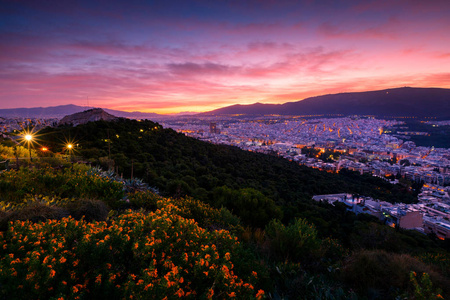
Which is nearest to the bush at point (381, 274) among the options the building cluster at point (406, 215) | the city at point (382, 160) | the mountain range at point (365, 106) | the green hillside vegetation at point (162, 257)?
the green hillside vegetation at point (162, 257)

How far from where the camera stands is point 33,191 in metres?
4.32

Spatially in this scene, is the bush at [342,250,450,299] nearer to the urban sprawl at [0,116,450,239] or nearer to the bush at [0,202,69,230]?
the bush at [0,202,69,230]

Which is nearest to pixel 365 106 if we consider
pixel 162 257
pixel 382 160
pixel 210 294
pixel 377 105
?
pixel 377 105

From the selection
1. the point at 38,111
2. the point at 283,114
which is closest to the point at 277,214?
the point at 38,111

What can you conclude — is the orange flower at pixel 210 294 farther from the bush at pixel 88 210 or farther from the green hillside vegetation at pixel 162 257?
the bush at pixel 88 210

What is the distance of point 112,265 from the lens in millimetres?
1955

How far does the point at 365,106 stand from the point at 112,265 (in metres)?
154

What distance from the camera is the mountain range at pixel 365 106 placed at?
99.8 metres

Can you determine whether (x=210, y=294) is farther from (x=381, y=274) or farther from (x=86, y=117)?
(x=86, y=117)

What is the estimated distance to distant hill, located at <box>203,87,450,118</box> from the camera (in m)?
105

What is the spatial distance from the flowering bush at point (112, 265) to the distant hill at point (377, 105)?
140 meters

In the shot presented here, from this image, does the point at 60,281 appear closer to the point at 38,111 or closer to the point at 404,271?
the point at 404,271

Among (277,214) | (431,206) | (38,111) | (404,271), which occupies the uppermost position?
(38,111)

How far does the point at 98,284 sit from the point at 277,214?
553 centimetres
